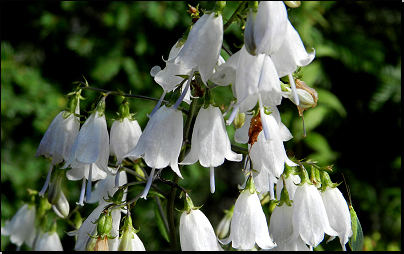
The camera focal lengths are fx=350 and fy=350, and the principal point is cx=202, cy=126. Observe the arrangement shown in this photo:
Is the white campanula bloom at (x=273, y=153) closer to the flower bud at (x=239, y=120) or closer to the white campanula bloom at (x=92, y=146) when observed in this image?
the flower bud at (x=239, y=120)

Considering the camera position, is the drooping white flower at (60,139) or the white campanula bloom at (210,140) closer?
the white campanula bloom at (210,140)

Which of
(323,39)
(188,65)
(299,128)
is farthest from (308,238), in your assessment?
(323,39)

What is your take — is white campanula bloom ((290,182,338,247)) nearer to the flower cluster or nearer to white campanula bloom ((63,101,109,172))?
the flower cluster

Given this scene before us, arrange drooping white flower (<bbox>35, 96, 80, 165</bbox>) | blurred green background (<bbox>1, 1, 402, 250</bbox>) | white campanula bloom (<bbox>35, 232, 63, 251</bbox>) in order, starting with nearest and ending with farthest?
drooping white flower (<bbox>35, 96, 80, 165</bbox>), white campanula bloom (<bbox>35, 232, 63, 251</bbox>), blurred green background (<bbox>1, 1, 402, 250</bbox>)

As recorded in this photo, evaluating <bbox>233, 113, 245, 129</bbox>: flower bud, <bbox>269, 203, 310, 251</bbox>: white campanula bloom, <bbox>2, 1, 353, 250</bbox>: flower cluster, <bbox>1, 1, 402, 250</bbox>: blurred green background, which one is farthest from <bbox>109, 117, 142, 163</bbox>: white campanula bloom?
<bbox>1, 1, 402, 250</bbox>: blurred green background

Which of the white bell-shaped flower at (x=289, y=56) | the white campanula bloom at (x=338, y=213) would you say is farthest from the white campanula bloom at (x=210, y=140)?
the white campanula bloom at (x=338, y=213)

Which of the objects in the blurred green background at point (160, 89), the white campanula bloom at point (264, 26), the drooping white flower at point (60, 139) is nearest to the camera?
the white campanula bloom at point (264, 26)

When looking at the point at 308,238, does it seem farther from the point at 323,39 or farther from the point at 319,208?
the point at 323,39

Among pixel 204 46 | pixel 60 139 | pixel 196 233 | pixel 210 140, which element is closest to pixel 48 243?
pixel 60 139

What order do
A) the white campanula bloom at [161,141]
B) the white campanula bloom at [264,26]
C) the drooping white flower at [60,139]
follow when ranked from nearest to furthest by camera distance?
1. the white campanula bloom at [264,26]
2. the white campanula bloom at [161,141]
3. the drooping white flower at [60,139]
